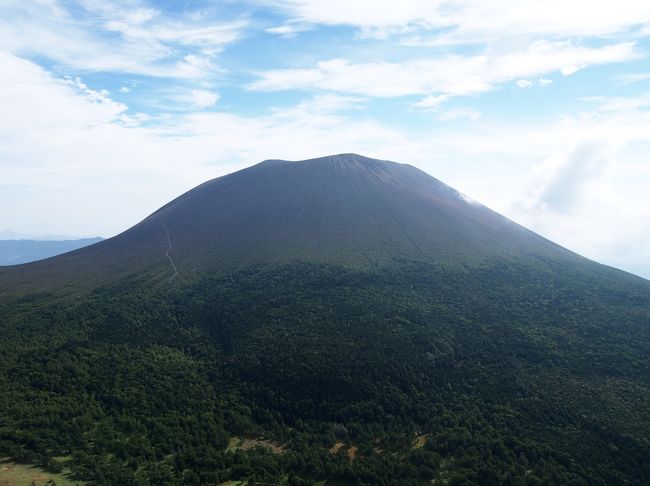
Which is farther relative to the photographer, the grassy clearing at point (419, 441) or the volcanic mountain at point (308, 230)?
the volcanic mountain at point (308, 230)

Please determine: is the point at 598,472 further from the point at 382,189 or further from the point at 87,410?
the point at 382,189

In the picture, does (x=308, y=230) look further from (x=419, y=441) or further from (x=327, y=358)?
(x=419, y=441)

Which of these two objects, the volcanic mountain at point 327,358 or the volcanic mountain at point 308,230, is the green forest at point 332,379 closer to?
the volcanic mountain at point 327,358

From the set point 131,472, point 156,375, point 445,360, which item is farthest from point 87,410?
point 445,360

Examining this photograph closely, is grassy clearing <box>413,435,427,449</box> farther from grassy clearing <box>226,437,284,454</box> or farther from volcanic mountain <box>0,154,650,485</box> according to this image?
grassy clearing <box>226,437,284,454</box>

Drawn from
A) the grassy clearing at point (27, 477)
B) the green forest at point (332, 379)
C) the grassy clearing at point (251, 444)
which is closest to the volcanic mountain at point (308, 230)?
the green forest at point (332, 379)

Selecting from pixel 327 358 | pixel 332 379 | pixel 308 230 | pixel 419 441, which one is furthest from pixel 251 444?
pixel 308 230
